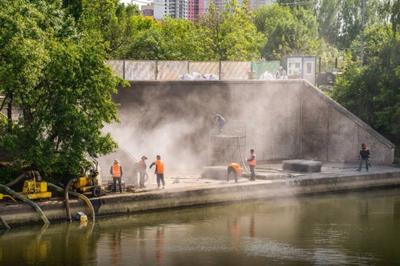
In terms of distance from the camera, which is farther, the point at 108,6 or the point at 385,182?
the point at 108,6

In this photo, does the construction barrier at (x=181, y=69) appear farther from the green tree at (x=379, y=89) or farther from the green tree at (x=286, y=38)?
the green tree at (x=286, y=38)

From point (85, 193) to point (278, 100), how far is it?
20328mm

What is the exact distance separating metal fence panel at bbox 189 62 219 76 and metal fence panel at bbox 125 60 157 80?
3.09 meters

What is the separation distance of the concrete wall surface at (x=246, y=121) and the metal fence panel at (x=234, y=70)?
224 centimetres

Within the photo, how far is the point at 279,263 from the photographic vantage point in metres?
30.1

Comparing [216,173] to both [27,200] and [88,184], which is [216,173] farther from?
[27,200]

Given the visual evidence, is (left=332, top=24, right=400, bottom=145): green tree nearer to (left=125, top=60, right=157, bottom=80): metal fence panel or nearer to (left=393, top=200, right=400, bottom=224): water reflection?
(left=393, top=200, right=400, bottom=224): water reflection

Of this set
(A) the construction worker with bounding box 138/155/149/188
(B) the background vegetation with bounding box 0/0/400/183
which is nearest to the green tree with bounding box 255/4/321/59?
(B) the background vegetation with bounding box 0/0/400/183

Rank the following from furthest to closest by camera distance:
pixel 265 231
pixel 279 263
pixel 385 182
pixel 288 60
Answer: pixel 288 60, pixel 385 182, pixel 265 231, pixel 279 263

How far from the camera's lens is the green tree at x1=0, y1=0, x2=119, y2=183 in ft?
121

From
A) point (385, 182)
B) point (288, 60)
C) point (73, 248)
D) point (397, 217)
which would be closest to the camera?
point (73, 248)

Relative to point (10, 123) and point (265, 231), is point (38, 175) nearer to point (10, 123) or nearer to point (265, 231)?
point (10, 123)

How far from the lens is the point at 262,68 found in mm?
59719

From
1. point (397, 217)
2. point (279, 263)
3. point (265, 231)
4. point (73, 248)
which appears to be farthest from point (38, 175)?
point (397, 217)
